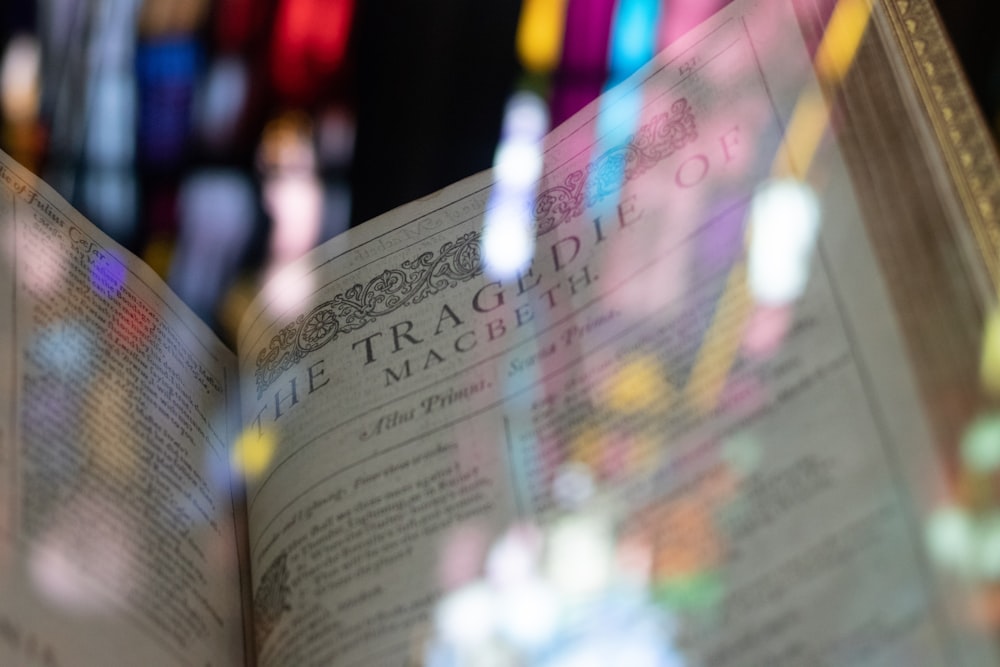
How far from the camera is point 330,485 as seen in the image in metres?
0.82

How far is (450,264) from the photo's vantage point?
89cm

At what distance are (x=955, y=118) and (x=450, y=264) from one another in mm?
351

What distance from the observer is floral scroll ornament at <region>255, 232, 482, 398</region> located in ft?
2.91

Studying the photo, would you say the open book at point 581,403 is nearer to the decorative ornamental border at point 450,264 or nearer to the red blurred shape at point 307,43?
the decorative ornamental border at point 450,264

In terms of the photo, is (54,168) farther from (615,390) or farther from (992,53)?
(992,53)

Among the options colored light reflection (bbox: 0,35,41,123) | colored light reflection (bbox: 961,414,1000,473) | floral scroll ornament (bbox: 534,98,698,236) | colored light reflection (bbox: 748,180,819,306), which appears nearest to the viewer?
colored light reflection (bbox: 961,414,1000,473)

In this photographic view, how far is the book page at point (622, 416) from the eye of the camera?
64cm

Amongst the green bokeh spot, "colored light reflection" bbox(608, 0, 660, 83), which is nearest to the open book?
the green bokeh spot

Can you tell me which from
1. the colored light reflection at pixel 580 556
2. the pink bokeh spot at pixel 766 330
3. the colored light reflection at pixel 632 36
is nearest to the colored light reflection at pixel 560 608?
the colored light reflection at pixel 580 556

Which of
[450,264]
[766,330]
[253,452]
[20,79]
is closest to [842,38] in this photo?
[766,330]

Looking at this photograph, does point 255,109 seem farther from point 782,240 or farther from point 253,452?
point 782,240

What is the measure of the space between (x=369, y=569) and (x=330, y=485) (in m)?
0.07

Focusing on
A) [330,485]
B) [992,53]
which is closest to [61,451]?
[330,485]

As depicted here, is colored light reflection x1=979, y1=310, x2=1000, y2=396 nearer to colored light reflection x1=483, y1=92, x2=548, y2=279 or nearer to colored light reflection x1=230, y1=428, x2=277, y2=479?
colored light reflection x1=483, y1=92, x2=548, y2=279
